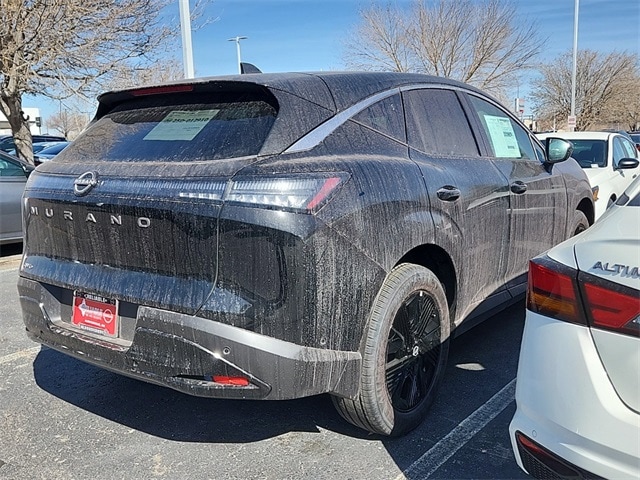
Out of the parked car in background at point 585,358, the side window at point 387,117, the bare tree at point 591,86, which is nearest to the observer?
the parked car in background at point 585,358

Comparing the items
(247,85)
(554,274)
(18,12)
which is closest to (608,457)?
(554,274)

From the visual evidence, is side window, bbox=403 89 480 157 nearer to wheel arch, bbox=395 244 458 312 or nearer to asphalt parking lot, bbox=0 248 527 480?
wheel arch, bbox=395 244 458 312

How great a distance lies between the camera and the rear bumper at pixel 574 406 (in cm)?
169

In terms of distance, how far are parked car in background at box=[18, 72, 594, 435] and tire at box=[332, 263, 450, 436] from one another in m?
0.01

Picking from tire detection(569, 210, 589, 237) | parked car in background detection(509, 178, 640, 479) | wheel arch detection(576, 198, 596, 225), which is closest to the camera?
parked car in background detection(509, 178, 640, 479)

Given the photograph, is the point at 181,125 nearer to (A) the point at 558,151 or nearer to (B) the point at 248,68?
(B) the point at 248,68

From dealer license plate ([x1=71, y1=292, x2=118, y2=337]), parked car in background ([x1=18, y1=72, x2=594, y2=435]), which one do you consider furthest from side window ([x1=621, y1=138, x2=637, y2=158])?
dealer license plate ([x1=71, y1=292, x2=118, y2=337])

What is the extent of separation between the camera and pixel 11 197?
299 inches

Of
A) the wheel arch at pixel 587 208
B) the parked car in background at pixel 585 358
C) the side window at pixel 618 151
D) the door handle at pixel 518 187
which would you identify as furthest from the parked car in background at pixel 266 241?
the side window at pixel 618 151

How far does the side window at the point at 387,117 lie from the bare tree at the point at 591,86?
1562 inches

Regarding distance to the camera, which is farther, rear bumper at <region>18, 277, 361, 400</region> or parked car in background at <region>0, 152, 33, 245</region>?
parked car in background at <region>0, 152, 33, 245</region>

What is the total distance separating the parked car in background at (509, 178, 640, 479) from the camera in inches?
66.2

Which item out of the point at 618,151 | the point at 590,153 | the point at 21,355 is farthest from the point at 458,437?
the point at 618,151

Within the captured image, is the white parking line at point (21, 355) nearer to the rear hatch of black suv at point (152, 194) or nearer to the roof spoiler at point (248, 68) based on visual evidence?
the rear hatch of black suv at point (152, 194)
